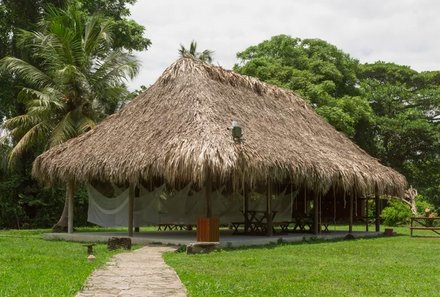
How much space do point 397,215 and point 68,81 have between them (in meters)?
13.3

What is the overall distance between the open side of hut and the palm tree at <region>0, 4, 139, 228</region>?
91.1 inches

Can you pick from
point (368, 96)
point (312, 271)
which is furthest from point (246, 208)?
point (368, 96)

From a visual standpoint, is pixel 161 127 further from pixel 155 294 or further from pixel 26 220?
pixel 26 220

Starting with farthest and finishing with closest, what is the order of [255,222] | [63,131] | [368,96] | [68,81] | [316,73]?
[368,96] < [316,73] < [68,81] < [63,131] < [255,222]

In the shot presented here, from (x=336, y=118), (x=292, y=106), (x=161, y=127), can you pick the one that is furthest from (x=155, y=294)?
(x=336, y=118)

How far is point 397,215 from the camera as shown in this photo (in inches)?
925

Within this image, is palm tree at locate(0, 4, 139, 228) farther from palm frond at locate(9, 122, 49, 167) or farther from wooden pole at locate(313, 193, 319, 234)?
wooden pole at locate(313, 193, 319, 234)

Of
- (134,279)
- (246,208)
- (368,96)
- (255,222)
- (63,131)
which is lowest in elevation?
(134,279)

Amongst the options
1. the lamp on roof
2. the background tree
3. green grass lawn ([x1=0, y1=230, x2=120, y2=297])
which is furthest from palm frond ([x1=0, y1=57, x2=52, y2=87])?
the background tree

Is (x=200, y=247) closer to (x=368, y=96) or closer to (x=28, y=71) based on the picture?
(x=28, y=71)

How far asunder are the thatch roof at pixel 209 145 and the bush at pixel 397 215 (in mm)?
5813

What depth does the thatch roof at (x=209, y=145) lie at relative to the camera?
483 inches

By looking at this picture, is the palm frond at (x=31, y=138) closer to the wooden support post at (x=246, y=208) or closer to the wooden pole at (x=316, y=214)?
the wooden support post at (x=246, y=208)

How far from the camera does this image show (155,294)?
6.50 m
